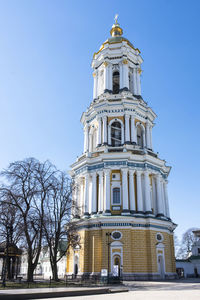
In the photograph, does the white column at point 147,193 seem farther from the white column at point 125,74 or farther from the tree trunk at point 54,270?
the white column at point 125,74

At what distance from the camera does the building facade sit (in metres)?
28.7

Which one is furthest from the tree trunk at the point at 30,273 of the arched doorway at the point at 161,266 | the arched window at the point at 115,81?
the arched window at the point at 115,81

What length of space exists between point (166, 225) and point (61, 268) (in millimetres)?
16747

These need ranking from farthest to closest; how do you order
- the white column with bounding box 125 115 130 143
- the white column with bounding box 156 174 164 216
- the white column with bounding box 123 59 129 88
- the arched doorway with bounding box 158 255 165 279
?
the white column with bounding box 123 59 129 88 < the white column with bounding box 125 115 130 143 < the white column with bounding box 156 174 164 216 < the arched doorway with bounding box 158 255 165 279

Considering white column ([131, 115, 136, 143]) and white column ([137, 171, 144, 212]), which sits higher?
white column ([131, 115, 136, 143])

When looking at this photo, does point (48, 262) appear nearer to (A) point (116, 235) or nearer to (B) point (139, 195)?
(A) point (116, 235)

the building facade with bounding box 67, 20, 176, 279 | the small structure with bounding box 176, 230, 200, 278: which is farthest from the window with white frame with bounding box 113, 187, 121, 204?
the small structure with bounding box 176, 230, 200, 278

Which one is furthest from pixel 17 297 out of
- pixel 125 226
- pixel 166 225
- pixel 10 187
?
pixel 166 225

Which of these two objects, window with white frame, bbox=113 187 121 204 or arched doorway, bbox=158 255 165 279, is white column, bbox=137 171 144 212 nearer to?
window with white frame, bbox=113 187 121 204

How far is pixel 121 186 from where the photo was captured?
104 ft

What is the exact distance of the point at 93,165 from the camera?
33656mm

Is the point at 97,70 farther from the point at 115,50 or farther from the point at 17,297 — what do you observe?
the point at 17,297

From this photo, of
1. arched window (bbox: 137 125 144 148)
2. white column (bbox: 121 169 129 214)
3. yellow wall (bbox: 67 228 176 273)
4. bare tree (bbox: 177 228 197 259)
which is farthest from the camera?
bare tree (bbox: 177 228 197 259)

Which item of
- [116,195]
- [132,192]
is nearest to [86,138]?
[116,195]
